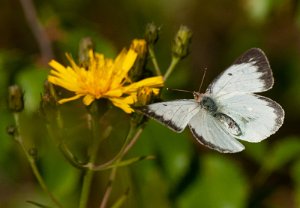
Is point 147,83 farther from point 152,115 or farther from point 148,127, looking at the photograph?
point 148,127

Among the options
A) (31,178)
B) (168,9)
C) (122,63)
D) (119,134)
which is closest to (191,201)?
(119,134)

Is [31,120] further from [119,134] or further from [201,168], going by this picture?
[201,168]

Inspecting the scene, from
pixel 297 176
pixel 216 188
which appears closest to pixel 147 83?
pixel 216 188

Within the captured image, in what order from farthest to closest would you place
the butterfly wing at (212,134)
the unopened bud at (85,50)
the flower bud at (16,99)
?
the unopened bud at (85,50), the flower bud at (16,99), the butterfly wing at (212,134)

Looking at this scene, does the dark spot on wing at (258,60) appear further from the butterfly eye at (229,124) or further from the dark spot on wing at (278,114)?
the butterfly eye at (229,124)

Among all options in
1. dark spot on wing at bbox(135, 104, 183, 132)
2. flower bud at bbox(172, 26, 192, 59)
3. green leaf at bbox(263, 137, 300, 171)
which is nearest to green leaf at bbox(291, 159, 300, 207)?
green leaf at bbox(263, 137, 300, 171)

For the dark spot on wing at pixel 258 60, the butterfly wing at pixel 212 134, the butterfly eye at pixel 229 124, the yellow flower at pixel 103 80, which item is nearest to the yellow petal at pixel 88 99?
the yellow flower at pixel 103 80

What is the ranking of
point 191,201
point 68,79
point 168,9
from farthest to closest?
point 168,9, point 191,201, point 68,79
